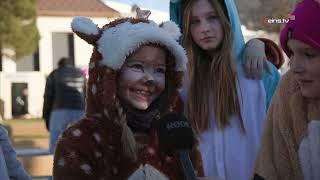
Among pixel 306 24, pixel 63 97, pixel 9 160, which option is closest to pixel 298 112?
pixel 306 24

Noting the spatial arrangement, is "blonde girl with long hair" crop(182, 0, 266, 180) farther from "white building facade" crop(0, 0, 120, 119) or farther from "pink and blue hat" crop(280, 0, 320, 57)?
"white building facade" crop(0, 0, 120, 119)

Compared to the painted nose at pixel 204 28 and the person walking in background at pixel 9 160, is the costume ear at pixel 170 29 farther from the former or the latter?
the person walking in background at pixel 9 160

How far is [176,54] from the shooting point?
245 cm

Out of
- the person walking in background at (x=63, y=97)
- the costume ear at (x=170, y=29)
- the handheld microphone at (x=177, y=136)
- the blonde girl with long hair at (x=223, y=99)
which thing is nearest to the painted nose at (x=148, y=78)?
the costume ear at (x=170, y=29)

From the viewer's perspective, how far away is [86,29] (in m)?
2.38

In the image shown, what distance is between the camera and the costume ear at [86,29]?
93.5 inches

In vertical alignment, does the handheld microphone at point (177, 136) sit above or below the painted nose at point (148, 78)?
below

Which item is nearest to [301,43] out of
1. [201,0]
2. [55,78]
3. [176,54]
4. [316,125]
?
[316,125]

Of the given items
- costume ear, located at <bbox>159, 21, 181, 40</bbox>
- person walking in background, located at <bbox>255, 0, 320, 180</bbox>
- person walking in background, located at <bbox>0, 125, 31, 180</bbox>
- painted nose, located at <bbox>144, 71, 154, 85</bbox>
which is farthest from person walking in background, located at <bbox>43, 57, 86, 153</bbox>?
person walking in background, located at <bbox>255, 0, 320, 180</bbox>

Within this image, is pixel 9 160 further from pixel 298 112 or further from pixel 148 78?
pixel 298 112

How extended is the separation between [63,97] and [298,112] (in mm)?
6494

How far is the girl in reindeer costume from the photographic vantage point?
2.23m

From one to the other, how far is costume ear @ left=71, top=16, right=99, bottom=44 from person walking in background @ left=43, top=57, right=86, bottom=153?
596 cm

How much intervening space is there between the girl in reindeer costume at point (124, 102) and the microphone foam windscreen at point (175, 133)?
27 centimetres
